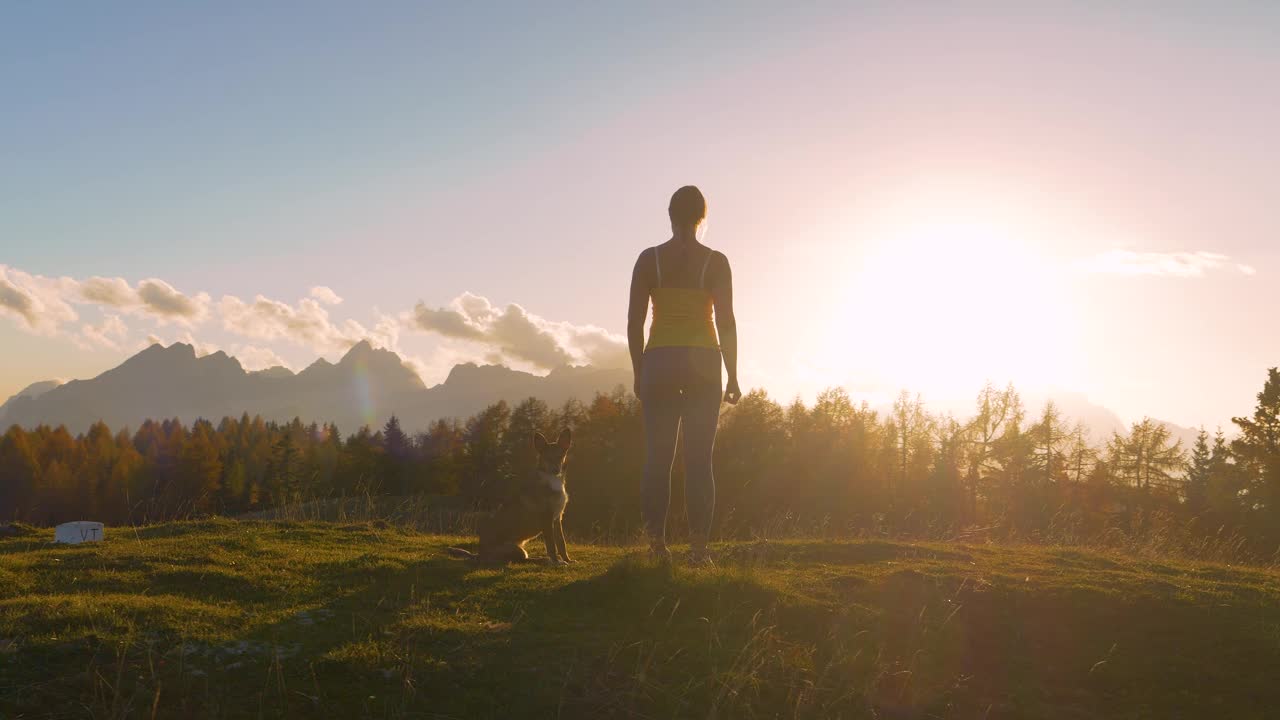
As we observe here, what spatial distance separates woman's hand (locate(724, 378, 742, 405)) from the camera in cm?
793

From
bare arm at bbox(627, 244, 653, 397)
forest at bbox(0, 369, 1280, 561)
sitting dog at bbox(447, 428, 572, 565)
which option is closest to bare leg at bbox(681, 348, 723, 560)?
bare arm at bbox(627, 244, 653, 397)

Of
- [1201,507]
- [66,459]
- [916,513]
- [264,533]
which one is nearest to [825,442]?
[916,513]

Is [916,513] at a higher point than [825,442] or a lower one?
lower

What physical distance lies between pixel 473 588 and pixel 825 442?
161 ft

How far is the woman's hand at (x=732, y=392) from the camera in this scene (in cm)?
793

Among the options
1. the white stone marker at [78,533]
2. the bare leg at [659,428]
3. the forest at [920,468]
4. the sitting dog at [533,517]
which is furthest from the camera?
the forest at [920,468]

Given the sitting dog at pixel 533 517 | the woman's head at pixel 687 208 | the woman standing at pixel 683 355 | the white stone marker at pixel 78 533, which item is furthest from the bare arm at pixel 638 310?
the white stone marker at pixel 78 533

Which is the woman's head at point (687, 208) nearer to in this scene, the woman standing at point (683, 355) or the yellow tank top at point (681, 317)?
the woman standing at point (683, 355)

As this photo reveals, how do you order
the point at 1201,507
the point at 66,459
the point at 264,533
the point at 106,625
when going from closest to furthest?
the point at 106,625 < the point at 264,533 < the point at 1201,507 < the point at 66,459

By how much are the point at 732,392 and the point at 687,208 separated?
2007 mm

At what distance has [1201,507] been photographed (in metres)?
44.9

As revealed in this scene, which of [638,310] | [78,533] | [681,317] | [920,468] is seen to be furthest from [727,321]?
[920,468]

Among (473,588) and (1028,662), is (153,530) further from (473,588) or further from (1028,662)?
(1028,662)

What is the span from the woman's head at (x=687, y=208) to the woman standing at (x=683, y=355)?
11 mm
